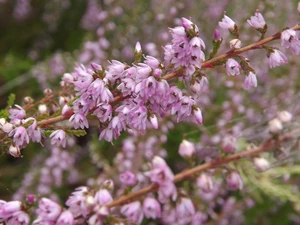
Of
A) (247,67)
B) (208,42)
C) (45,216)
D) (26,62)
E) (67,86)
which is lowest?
(45,216)

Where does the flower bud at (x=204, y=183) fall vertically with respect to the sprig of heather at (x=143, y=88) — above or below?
below

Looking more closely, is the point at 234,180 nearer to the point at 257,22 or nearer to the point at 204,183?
the point at 204,183

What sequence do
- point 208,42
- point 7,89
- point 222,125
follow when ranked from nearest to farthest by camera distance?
point 222,125
point 7,89
point 208,42

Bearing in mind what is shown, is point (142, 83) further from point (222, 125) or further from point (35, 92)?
point (35, 92)

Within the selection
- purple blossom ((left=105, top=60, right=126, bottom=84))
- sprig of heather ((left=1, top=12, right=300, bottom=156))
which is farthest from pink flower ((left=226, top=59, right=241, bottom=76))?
purple blossom ((left=105, top=60, right=126, bottom=84))

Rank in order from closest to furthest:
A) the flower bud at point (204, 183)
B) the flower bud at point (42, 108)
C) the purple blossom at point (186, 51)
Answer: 1. the purple blossom at point (186, 51)
2. the flower bud at point (204, 183)
3. the flower bud at point (42, 108)

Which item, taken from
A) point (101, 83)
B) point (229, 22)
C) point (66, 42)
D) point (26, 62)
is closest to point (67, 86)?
point (101, 83)

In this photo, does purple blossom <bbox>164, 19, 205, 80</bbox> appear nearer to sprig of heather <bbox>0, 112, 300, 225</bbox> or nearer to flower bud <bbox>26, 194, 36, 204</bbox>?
sprig of heather <bbox>0, 112, 300, 225</bbox>

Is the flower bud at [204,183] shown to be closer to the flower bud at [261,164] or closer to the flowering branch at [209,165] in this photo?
the flowering branch at [209,165]

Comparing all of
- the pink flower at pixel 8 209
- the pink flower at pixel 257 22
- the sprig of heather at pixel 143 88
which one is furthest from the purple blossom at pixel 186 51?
the pink flower at pixel 8 209
